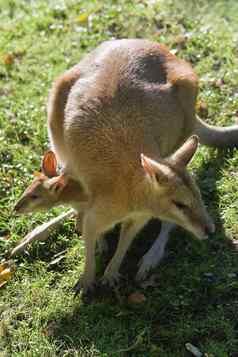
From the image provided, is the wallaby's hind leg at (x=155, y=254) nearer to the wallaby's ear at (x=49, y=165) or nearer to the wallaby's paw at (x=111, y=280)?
the wallaby's paw at (x=111, y=280)

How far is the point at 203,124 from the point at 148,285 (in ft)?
4.62

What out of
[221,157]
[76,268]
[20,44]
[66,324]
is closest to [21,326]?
[66,324]

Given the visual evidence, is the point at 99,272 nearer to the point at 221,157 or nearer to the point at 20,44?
the point at 221,157

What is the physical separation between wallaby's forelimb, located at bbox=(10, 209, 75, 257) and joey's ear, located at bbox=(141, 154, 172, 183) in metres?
1.18

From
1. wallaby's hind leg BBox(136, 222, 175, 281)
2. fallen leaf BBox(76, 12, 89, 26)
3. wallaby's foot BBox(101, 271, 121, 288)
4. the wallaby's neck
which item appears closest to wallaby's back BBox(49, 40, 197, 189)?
the wallaby's neck

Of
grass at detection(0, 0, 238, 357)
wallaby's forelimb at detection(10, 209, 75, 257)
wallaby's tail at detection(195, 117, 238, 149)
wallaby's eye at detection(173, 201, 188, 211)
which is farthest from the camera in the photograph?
wallaby's tail at detection(195, 117, 238, 149)

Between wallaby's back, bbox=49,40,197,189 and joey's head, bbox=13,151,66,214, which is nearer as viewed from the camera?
wallaby's back, bbox=49,40,197,189

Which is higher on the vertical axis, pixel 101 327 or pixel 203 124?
pixel 203 124

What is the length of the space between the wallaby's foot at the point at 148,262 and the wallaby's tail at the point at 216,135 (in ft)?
3.46

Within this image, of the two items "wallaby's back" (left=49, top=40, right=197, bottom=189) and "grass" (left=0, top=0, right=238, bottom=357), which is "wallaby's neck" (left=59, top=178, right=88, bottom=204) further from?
"grass" (left=0, top=0, right=238, bottom=357)

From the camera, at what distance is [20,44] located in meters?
6.69

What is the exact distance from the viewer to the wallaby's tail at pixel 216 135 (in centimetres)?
498

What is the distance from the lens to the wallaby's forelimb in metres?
4.63

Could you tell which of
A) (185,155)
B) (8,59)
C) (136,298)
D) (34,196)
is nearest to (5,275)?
(34,196)
